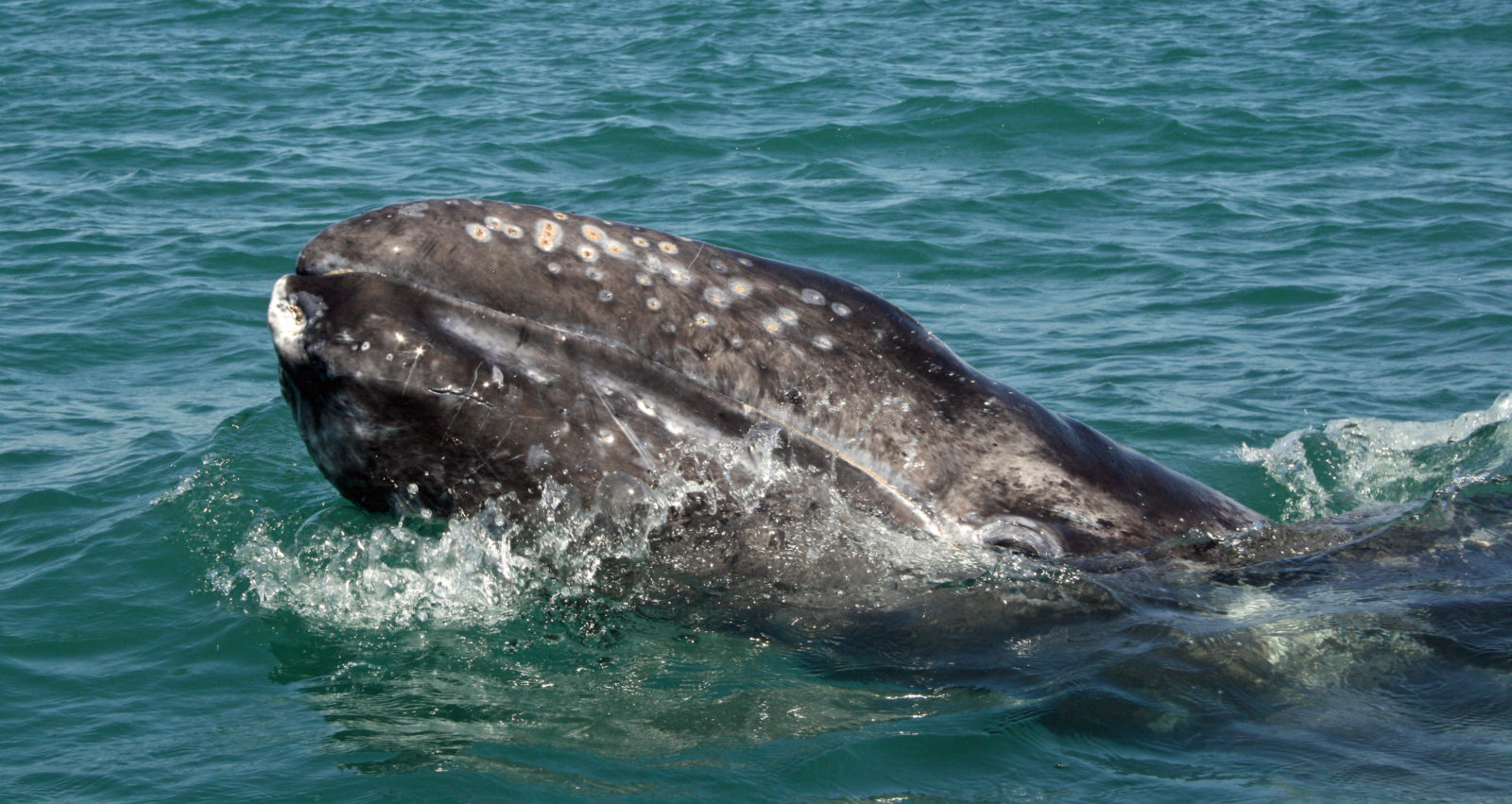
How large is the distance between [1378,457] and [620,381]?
6.30m

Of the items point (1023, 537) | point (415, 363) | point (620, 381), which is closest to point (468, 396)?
point (415, 363)

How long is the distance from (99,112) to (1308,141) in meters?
17.1

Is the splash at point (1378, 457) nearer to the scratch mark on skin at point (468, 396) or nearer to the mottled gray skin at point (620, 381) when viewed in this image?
the mottled gray skin at point (620, 381)

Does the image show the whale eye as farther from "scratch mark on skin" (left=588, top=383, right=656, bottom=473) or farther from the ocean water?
"scratch mark on skin" (left=588, top=383, right=656, bottom=473)

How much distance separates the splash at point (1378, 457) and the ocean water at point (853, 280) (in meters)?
0.04

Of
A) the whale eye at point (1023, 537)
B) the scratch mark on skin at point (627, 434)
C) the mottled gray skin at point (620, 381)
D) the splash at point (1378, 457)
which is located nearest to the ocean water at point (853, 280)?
the splash at point (1378, 457)

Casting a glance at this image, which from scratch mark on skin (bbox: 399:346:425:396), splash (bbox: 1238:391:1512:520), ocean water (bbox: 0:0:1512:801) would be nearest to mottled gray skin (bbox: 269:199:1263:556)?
scratch mark on skin (bbox: 399:346:425:396)

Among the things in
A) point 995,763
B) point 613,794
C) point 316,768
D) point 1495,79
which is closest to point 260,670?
point 316,768

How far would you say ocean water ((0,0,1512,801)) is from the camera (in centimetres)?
540

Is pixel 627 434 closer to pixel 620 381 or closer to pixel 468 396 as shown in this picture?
pixel 620 381

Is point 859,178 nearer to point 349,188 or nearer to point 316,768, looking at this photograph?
point 349,188

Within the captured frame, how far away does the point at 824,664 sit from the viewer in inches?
225

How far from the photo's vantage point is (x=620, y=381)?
5.48 meters

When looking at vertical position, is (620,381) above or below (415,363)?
→ below
